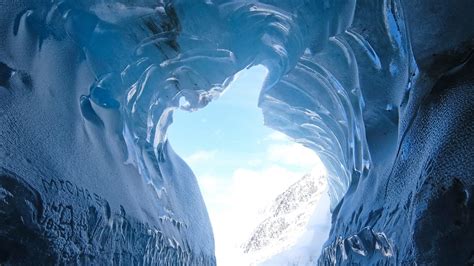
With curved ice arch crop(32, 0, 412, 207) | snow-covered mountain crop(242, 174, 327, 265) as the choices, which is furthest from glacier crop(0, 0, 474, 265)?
snow-covered mountain crop(242, 174, 327, 265)

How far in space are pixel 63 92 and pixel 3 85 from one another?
61 cm

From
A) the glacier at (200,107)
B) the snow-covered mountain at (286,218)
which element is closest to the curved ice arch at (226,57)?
the glacier at (200,107)

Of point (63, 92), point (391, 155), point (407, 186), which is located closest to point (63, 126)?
point (63, 92)

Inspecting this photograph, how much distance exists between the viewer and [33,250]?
6.33 feet

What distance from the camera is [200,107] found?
5.13 meters

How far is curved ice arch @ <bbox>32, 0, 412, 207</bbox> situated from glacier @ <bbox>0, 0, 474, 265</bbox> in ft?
0.05

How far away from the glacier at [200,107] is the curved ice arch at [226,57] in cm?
2

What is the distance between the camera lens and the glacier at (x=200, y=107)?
6.06 feet

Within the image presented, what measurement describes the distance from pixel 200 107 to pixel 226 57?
998 millimetres

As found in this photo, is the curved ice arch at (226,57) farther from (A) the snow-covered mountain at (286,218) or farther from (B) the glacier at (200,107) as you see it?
(A) the snow-covered mountain at (286,218)

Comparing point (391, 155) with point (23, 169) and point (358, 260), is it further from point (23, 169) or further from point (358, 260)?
point (23, 169)

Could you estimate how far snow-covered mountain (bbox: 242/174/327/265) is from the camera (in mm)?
17297

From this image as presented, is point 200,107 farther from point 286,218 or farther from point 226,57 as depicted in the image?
point 286,218

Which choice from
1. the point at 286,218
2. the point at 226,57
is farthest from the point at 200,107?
the point at 286,218
